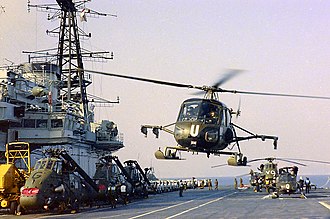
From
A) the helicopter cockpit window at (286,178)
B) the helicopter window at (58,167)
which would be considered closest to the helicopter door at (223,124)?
the helicopter window at (58,167)

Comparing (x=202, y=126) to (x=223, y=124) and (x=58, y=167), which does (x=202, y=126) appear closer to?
(x=223, y=124)

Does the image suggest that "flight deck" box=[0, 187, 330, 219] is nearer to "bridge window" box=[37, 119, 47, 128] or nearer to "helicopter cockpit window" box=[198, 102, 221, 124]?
"helicopter cockpit window" box=[198, 102, 221, 124]

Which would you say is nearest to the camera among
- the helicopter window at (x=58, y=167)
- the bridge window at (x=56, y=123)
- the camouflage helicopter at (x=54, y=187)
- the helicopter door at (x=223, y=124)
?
the helicopter door at (x=223, y=124)

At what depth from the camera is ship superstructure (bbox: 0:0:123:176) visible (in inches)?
1877

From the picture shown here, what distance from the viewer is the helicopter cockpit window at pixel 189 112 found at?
2384 cm

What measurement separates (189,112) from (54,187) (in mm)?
9326

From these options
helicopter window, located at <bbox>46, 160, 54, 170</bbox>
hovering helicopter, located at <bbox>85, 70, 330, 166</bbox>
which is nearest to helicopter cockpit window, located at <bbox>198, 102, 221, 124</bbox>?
hovering helicopter, located at <bbox>85, 70, 330, 166</bbox>

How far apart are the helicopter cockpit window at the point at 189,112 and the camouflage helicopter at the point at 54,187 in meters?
8.76

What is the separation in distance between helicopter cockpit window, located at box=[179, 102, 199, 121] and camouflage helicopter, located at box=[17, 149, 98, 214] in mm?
8765

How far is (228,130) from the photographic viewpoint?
2492 cm

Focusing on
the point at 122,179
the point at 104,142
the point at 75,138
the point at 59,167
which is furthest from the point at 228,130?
the point at 104,142

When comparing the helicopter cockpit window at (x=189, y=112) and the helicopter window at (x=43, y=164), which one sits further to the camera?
the helicopter window at (x=43, y=164)

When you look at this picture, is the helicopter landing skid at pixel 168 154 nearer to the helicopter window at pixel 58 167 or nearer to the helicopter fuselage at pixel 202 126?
the helicopter fuselage at pixel 202 126

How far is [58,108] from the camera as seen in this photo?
186 feet
